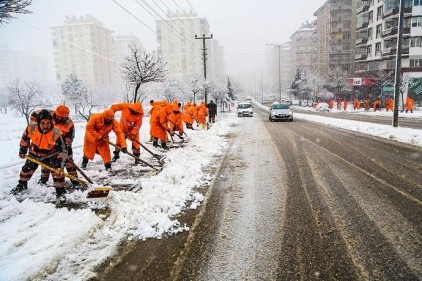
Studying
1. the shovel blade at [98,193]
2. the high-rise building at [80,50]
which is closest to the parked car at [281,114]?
the shovel blade at [98,193]

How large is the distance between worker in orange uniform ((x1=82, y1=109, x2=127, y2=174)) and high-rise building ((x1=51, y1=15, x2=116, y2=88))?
4484 inches

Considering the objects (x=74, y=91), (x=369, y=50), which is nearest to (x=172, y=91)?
A: (x=74, y=91)

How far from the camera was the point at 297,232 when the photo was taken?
382 cm

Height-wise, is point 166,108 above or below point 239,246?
above

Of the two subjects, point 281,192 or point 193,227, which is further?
point 281,192

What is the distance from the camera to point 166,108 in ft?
34.7

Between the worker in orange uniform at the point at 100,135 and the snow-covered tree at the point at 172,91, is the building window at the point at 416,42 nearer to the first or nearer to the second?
the snow-covered tree at the point at 172,91

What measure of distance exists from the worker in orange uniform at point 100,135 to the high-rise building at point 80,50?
113897mm

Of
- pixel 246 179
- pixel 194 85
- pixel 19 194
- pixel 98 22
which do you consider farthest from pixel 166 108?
pixel 98 22

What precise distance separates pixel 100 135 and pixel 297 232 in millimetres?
4936

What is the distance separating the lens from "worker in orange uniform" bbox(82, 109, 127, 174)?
697 cm

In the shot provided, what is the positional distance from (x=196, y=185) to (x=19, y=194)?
3.20m

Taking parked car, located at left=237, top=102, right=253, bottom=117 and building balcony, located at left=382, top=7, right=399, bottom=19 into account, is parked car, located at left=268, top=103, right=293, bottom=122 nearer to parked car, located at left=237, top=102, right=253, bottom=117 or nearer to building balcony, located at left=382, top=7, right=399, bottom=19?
parked car, located at left=237, top=102, right=253, bottom=117

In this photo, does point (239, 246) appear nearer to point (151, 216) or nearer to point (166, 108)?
point (151, 216)
